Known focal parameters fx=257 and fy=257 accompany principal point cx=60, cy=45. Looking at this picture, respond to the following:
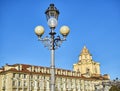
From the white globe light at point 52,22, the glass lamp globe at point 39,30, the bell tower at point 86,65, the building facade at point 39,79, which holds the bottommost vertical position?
the glass lamp globe at point 39,30

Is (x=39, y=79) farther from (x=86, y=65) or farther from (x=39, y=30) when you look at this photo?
(x=39, y=30)

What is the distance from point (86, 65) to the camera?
9038cm

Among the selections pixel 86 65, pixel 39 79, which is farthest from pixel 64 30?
pixel 86 65

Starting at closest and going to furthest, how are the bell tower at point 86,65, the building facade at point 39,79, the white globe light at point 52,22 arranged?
1. the white globe light at point 52,22
2. the building facade at point 39,79
3. the bell tower at point 86,65

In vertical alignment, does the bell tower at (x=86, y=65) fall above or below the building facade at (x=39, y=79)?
above

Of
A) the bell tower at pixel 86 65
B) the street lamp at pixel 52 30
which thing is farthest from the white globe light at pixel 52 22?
the bell tower at pixel 86 65

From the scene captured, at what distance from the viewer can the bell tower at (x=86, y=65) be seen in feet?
293

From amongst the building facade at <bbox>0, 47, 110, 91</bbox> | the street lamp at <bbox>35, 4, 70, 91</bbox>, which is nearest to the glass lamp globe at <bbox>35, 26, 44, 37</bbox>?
the street lamp at <bbox>35, 4, 70, 91</bbox>

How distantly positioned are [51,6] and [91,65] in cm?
7807

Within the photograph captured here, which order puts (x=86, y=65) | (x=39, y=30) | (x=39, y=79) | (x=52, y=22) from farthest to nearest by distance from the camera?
(x=86, y=65) < (x=39, y=79) < (x=39, y=30) < (x=52, y=22)

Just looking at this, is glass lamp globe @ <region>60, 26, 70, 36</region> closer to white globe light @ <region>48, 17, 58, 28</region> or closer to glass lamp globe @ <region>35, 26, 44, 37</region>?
white globe light @ <region>48, 17, 58, 28</region>

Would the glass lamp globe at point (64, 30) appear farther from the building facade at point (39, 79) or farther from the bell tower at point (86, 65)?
the bell tower at point (86, 65)

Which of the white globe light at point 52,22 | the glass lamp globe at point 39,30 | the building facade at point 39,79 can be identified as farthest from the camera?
the building facade at point 39,79

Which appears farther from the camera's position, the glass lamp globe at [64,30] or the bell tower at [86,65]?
the bell tower at [86,65]
